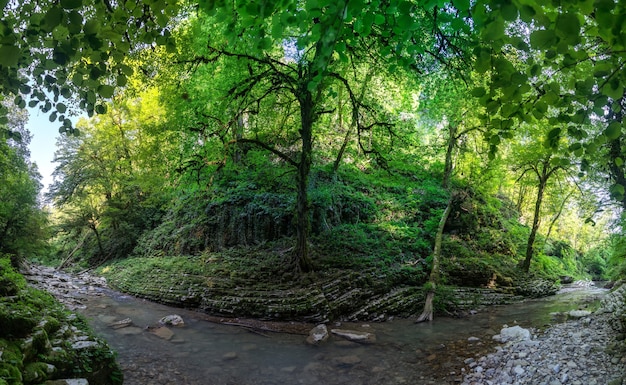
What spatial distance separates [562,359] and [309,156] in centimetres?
742

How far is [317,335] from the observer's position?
7.32 metres

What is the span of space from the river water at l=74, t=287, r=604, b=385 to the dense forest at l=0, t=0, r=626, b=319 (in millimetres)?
1546

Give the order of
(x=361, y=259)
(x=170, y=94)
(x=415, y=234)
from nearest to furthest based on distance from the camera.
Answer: (x=170, y=94) < (x=361, y=259) < (x=415, y=234)

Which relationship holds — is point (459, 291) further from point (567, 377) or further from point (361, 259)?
point (567, 377)

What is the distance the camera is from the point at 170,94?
10.3 meters

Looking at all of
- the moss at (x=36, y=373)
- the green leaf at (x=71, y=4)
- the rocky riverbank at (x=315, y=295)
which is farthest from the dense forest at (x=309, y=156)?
the moss at (x=36, y=373)

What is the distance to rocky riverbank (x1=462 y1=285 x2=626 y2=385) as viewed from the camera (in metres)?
4.35

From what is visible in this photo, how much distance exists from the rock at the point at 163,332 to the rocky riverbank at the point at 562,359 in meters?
5.96

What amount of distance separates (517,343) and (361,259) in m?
5.42

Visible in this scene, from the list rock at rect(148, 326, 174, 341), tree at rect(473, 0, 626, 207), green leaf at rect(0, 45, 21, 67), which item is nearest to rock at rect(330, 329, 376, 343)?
rock at rect(148, 326, 174, 341)

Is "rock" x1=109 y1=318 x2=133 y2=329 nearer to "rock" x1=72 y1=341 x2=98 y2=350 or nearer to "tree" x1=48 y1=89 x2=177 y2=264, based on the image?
"rock" x1=72 y1=341 x2=98 y2=350

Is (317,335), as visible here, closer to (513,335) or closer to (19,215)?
(513,335)

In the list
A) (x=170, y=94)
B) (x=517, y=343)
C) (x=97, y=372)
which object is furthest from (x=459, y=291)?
(x=170, y=94)

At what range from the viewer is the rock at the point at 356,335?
7273mm
